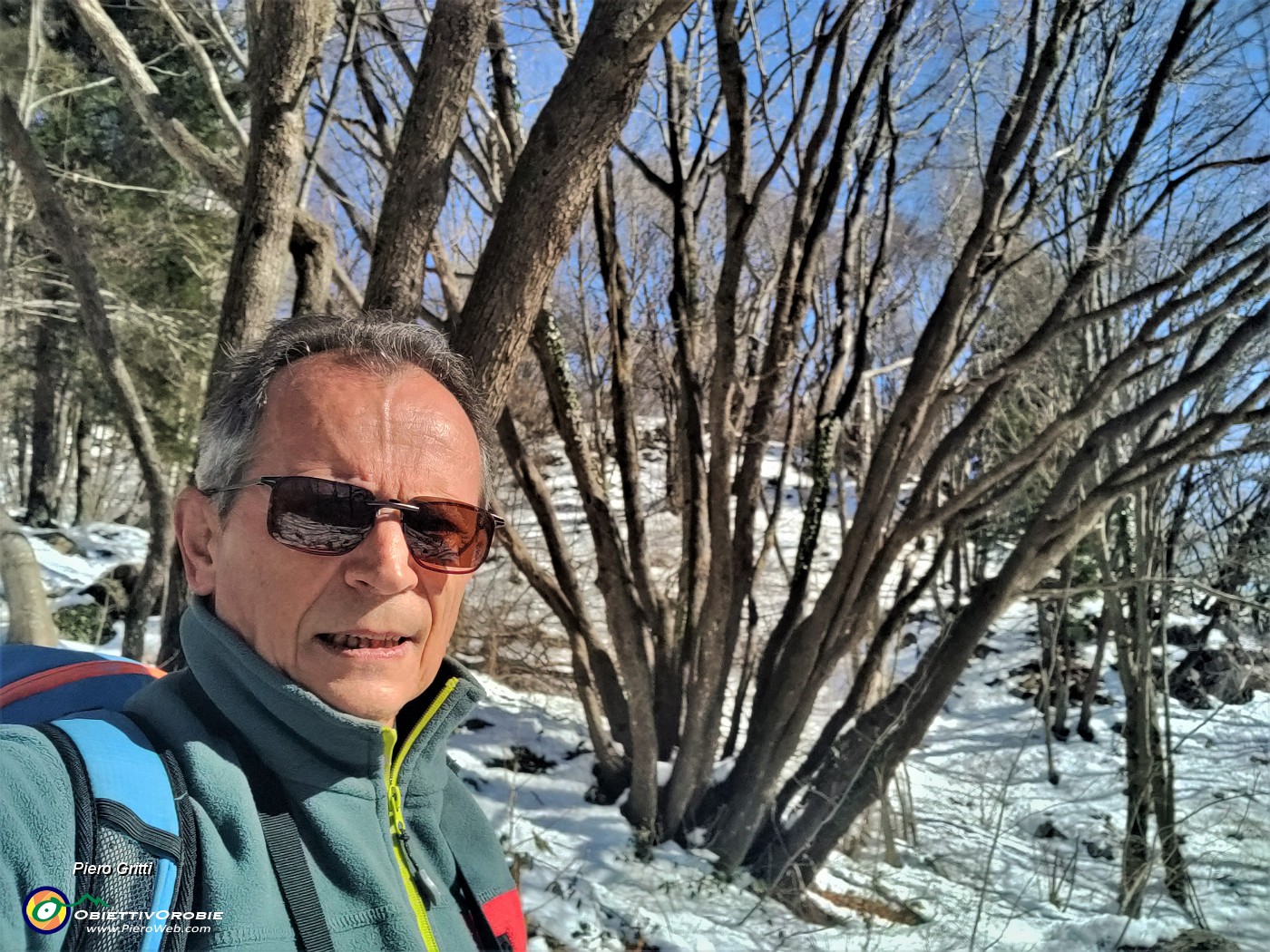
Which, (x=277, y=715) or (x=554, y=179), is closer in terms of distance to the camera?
(x=277, y=715)

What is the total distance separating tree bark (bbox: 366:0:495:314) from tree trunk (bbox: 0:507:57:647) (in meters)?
1.43

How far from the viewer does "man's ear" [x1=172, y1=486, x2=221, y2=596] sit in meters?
1.10

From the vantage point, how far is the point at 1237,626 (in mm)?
5762

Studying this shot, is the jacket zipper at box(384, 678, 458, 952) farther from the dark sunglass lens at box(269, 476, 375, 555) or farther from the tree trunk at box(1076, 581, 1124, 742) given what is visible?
the tree trunk at box(1076, 581, 1124, 742)

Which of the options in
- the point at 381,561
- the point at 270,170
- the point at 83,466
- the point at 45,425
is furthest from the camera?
the point at 83,466

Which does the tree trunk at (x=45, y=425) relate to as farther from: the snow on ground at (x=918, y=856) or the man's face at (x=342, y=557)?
the man's face at (x=342, y=557)

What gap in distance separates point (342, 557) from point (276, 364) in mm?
304

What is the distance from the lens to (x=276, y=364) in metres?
1.12

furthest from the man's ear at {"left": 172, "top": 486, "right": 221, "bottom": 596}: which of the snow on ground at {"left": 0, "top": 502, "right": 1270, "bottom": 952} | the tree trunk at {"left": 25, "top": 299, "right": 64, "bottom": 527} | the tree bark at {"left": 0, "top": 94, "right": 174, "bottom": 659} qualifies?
the tree trunk at {"left": 25, "top": 299, "right": 64, "bottom": 527}

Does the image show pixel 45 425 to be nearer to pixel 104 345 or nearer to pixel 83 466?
pixel 83 466

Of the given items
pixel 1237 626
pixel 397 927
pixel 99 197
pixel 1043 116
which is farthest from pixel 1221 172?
pixel 99 197

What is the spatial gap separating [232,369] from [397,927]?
0.83 m

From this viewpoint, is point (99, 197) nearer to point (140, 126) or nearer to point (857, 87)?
point (140, 126)

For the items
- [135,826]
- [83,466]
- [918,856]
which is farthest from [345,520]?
[83,466]
